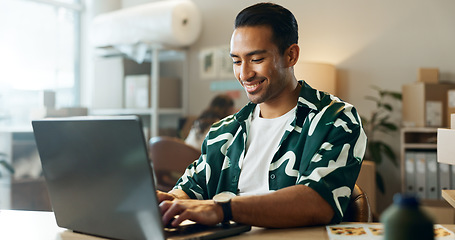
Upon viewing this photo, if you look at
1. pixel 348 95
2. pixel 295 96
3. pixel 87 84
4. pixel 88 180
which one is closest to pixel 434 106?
pixel 348 95

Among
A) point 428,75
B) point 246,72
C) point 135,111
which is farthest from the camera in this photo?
point 135,111

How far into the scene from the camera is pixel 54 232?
3.55 ft

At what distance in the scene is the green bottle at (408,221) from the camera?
542 millimetres

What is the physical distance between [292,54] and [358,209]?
19.4 inches

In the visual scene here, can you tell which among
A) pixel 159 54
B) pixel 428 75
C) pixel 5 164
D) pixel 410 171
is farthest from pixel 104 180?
pixel 159 54

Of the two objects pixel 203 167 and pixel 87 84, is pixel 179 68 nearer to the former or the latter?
pixel 87 84

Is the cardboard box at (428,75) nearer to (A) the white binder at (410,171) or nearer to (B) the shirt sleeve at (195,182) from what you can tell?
(A) the white binder at (410,171)

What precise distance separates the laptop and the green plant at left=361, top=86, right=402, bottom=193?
8.34ft

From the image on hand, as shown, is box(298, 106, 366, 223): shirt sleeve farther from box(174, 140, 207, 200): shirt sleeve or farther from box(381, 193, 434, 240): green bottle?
box(381, 193, 434, 240): green bottle

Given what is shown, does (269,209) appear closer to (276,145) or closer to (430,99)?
(276,145)

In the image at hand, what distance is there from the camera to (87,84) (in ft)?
16.6

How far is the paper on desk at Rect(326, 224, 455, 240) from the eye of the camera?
955 millimetres

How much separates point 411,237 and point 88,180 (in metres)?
0.63

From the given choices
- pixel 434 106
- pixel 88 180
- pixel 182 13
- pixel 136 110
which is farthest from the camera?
pixel 136 110
